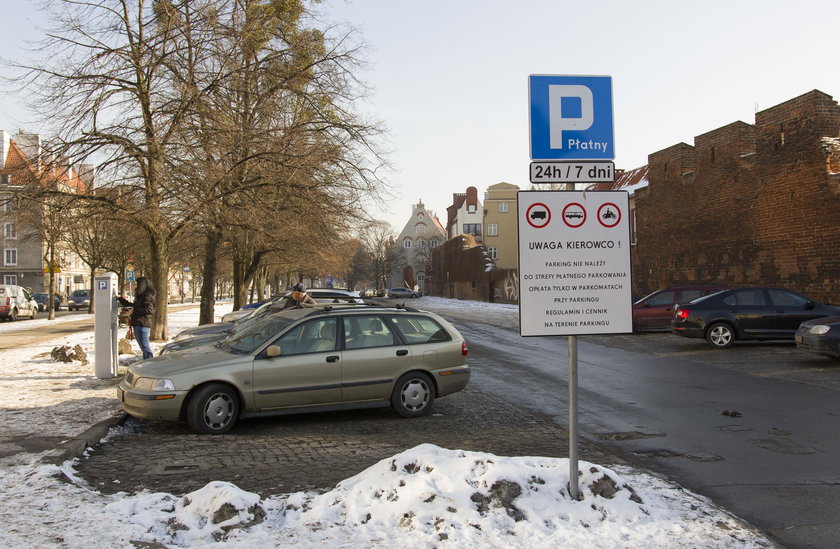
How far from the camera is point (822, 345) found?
41.6 ft

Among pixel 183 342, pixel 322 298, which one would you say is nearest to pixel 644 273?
pixel 322 298

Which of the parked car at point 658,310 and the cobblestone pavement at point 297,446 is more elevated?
the parked car at point 658,310

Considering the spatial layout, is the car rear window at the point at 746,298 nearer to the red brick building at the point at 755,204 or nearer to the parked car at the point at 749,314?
the parked car at the point at 749,314

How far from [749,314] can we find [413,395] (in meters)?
11.0

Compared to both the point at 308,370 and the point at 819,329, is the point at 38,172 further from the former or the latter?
the point at 819,329

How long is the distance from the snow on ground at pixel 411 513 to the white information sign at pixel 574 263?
1095 mm

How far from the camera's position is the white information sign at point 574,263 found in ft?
15.4

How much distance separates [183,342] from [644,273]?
24.0 metres

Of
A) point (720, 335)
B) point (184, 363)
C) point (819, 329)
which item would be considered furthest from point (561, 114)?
point (720, 335)

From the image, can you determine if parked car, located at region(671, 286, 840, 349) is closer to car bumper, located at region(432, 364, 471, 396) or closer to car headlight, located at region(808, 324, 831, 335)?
car headlight, located at region(808, 324, 831, 335)

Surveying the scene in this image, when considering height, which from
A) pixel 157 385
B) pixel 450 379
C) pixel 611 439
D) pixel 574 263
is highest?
pixel 574 263

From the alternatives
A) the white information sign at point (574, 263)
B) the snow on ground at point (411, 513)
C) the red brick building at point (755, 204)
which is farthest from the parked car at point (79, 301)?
the white information sign at point (574, 263)

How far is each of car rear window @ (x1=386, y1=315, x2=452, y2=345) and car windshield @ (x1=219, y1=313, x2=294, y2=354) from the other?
1.42 meters

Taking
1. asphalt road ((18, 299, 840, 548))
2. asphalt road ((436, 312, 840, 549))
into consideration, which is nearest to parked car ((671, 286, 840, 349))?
asphalt road ((436, 312, 840, 549))
